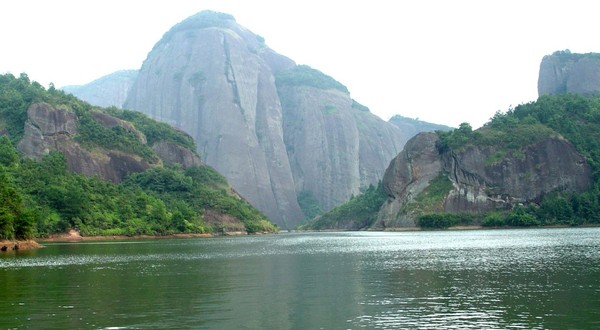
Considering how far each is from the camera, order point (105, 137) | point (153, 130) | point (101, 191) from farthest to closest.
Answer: point (153, 130) < point (105, 137) < point (101, 191)

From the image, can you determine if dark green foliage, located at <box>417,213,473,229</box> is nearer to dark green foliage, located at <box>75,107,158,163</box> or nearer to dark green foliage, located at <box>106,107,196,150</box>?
dark green foliage, located at <box>75,107,158,163</box>

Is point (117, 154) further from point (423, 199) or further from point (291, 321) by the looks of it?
point (291, 321)

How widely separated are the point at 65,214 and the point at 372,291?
79494 millimetres

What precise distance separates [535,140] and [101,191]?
351 feet

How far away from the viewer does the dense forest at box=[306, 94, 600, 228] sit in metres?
151

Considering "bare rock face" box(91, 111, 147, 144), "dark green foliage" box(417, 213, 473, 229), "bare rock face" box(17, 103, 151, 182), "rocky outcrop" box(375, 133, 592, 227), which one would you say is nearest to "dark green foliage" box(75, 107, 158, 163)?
"bare rock face" box(91, 111, 147, 144)

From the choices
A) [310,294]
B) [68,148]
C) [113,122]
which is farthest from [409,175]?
[310,294]

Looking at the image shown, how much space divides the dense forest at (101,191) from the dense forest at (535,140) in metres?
49.4

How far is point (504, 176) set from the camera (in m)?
164

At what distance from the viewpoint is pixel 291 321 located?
80.1ft

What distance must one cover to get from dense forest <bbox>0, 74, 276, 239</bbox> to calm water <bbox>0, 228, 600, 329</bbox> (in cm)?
3548

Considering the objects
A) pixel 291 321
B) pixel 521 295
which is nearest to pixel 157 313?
pixel 291 321

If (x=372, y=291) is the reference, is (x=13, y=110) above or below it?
above

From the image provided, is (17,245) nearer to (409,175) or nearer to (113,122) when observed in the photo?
(113,122)
